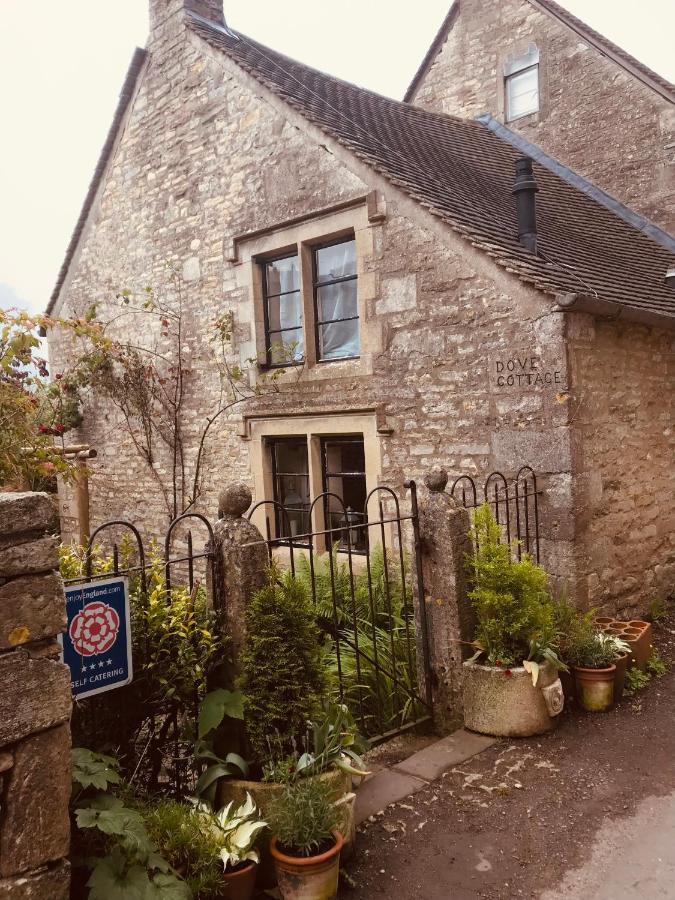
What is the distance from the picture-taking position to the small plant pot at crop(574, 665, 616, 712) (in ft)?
16.3

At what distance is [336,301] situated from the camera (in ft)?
26.6

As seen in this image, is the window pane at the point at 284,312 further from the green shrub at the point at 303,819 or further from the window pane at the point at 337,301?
the green shrub at the point at 303,819

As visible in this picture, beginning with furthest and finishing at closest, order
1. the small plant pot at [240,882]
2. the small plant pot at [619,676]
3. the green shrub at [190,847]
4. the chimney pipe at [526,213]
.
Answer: the chimney pipe at [526,213]
the small plant pot at [619,676]
the small plant pot at [240,882]
the green shrub at [190,847]

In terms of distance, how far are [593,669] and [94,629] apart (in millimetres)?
3539

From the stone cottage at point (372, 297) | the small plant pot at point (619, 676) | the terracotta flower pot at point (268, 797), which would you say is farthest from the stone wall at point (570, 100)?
the terracotta flower pot at point (268, 797)

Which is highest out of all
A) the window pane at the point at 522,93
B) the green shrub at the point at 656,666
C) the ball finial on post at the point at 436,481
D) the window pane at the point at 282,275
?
the window pane at the point at 522,93

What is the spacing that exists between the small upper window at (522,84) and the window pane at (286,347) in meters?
6.59

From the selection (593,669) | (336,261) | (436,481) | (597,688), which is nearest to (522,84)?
(336,261)

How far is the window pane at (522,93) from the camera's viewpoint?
11820mm

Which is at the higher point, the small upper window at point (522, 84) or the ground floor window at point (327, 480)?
the small upper window at point (522, 84)

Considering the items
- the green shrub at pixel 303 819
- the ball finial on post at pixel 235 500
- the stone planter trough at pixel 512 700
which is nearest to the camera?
the green shrub at pixel 303 819

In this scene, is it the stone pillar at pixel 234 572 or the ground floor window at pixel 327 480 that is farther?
the ground floor window at pixel 327 480

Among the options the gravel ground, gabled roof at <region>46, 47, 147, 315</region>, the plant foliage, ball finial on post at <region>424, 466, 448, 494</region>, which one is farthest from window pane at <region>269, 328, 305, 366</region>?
the gravel ground

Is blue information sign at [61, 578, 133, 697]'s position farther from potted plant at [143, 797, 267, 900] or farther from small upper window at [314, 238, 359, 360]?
small upper window at [314, 238, 359, 360]
